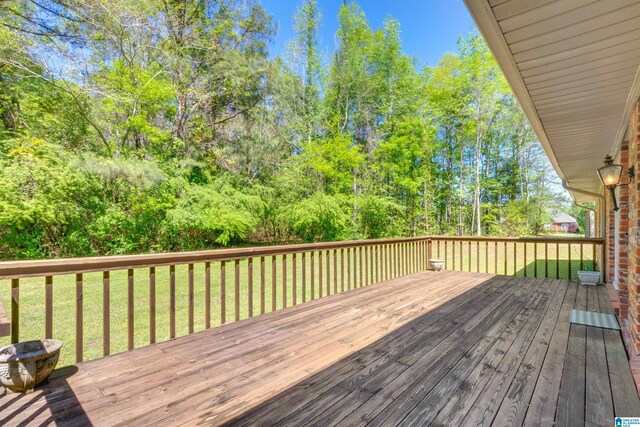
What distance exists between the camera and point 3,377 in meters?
1.62

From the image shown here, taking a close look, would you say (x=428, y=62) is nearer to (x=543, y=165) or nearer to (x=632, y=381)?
(x=543, y=165)

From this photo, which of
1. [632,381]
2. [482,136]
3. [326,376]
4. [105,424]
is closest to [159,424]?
[105,424]

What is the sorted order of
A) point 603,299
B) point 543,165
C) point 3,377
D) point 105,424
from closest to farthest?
point 105,424 → point 3,377 → point 603,299 → point 543,165

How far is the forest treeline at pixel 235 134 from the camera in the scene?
8.04 meters

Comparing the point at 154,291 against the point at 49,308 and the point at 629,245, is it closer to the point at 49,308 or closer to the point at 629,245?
the point at 49,308

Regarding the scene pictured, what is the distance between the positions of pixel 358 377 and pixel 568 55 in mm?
2259

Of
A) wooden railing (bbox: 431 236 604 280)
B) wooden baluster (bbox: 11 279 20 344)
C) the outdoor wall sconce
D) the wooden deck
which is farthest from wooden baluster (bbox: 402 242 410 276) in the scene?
wooden baluster (bbox: 11 279 20 344)

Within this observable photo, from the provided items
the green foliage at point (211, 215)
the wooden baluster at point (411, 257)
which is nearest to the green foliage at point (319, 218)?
the green foliage at point (211, 215)

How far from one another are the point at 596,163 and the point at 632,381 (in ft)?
13.7

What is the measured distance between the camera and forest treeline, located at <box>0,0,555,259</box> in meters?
8.04

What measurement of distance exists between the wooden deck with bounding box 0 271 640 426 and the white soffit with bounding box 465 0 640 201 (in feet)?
6.23

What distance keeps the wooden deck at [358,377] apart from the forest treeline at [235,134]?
8.00 meters

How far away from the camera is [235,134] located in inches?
464

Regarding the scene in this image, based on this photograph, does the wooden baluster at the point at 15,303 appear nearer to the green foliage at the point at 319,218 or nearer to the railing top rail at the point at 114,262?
the railing top rail at the point at 114,262
